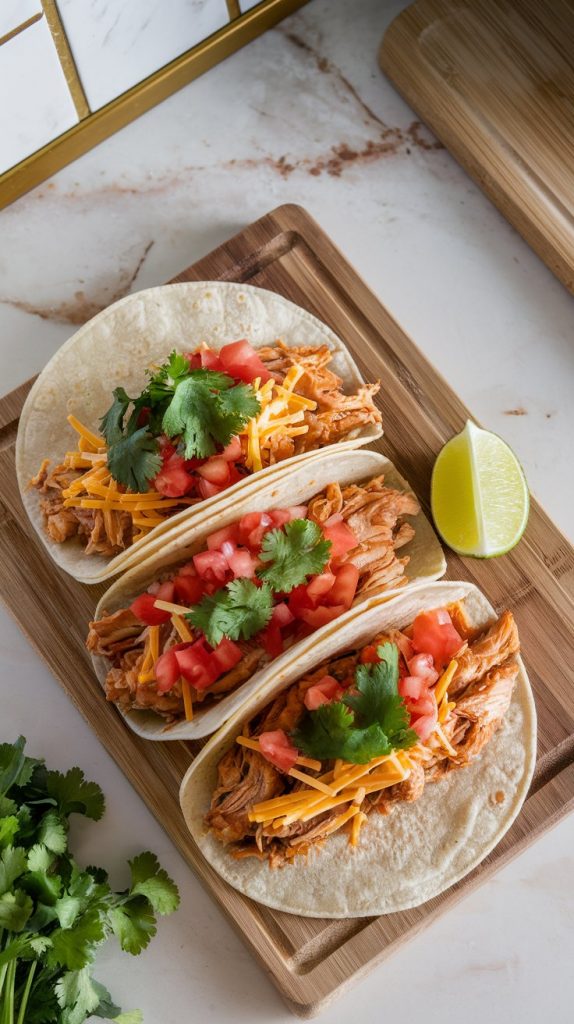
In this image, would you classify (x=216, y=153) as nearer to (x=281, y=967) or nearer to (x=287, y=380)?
(x=287, y=380)

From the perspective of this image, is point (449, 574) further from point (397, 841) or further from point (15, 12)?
point (15, 12)

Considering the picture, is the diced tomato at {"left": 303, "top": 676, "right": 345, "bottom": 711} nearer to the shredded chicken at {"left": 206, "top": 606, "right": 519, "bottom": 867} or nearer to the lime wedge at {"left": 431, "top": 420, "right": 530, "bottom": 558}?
the shredded chicken at {"left": 206, "top": 606, "right": 519, "bottom": 867}

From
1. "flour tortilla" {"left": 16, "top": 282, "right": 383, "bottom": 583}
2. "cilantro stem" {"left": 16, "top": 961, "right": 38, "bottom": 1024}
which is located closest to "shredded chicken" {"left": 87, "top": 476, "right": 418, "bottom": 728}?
"flour tortilla" {"left": 16, "top": 282, "right": 383, "bottom": 583}

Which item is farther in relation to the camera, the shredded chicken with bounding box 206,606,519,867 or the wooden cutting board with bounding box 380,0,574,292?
the wooden cutting board with bounding box 380,0,574,292

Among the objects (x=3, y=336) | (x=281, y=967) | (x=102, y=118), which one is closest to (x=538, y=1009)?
(x=281, y=967)

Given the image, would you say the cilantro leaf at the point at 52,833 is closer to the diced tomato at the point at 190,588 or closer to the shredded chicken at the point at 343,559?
the shredded chicken at the point at 343,559

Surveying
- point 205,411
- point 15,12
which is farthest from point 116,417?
point 15,12
